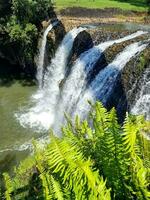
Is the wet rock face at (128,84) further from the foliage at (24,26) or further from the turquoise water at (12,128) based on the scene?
the foliage at (24,26)

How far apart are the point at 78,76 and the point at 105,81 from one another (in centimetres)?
270

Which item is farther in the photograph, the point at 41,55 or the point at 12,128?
the point at 41,55

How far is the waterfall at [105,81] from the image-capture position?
16266mm

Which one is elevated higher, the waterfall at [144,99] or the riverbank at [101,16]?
the riverbank at [101,16]

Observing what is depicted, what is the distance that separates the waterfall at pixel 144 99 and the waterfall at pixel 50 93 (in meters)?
5.48

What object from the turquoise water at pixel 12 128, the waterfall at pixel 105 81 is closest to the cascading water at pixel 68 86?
the waterfall at pixel 105 81

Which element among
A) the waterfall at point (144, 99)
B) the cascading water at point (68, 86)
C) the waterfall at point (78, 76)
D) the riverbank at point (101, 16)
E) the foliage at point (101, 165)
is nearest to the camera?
the foliage at point (101, 165)

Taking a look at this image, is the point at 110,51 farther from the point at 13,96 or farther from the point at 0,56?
the point at 0,56

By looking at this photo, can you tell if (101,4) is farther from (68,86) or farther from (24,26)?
(68,86)

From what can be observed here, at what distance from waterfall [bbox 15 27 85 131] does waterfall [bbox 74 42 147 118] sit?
2.30 m

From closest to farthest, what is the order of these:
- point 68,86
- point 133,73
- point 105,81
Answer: point 133,73
point 105,81
point 68,86

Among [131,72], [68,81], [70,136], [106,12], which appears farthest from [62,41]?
[70,136]

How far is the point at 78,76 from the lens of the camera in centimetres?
1905

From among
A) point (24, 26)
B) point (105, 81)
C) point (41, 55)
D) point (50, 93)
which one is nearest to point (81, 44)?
point (50, 93)
